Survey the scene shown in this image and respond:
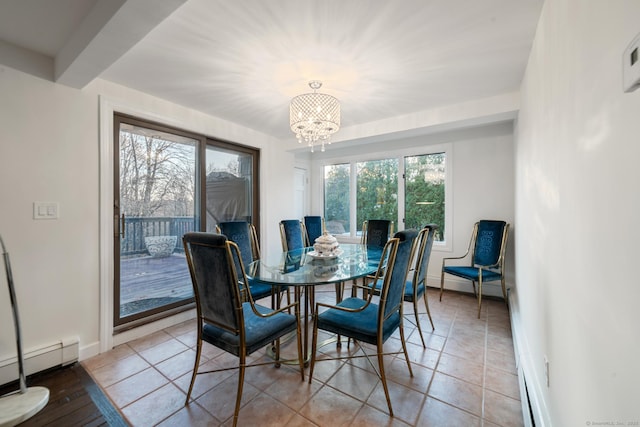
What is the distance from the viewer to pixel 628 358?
1.97 ft

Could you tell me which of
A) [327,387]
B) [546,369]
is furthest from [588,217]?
[327,387]

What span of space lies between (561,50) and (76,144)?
320cm

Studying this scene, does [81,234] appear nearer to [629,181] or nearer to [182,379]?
[182,379]

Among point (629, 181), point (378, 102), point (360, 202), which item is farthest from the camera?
point (360, 202)

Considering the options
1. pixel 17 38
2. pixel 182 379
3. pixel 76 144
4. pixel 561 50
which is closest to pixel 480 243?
pixel 561 50

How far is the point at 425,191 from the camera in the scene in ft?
13.0

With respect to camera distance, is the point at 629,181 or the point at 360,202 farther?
the point at 360,202

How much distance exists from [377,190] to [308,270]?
2725 mm

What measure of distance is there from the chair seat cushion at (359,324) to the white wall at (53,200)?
2038 millimetres

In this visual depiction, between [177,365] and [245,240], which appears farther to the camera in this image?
[245,240]

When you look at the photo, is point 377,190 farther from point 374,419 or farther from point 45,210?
point 45,210

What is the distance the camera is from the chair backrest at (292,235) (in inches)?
128

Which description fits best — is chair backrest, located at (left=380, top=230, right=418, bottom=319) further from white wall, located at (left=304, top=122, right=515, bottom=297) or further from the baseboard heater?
the baseboard heater

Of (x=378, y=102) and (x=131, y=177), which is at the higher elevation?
(x=378, y=102)
